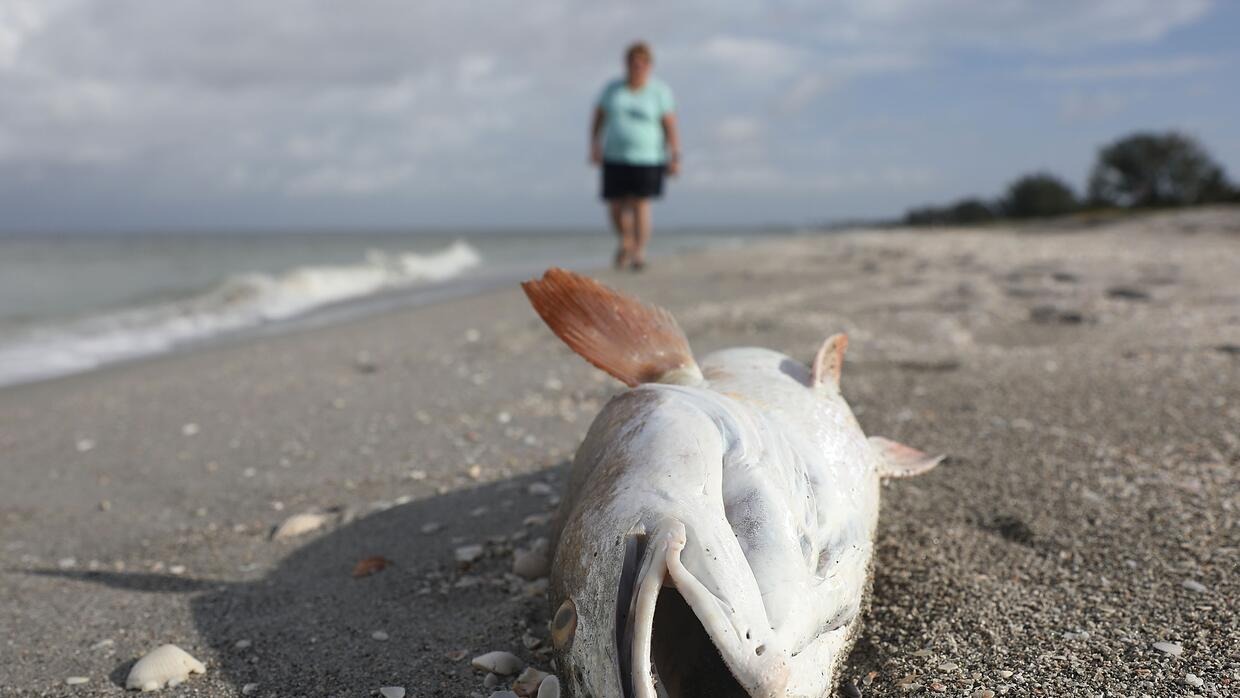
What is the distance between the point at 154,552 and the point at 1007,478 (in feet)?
10.3

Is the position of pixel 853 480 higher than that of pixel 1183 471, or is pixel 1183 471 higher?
pixel 853 480

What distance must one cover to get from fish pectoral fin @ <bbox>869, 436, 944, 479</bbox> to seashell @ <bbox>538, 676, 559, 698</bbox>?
1.11m

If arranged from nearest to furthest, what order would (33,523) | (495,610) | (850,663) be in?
(850,663) → (495,610) → (33,523)

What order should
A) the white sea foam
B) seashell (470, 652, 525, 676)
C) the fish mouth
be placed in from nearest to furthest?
1. the fish mouth
2. seashell (470, 652, 525, 676)
3. the white sea foam

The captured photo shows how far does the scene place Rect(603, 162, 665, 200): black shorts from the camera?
9.69 meters

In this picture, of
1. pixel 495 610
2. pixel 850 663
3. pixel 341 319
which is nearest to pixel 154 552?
pixel 495 610

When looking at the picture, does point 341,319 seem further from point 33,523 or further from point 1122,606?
point 1122,606

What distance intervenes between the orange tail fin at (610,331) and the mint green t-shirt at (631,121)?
7404 millimetres

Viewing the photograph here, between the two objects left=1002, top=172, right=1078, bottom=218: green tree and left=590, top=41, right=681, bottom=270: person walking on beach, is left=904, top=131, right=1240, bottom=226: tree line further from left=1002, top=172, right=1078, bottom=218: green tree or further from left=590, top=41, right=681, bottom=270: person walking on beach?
left=590, top=41, right=681, bottom=270: person walking on beach

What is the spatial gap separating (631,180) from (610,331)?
7.55 m

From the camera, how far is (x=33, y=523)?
349 cm

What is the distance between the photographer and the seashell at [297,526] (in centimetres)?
317

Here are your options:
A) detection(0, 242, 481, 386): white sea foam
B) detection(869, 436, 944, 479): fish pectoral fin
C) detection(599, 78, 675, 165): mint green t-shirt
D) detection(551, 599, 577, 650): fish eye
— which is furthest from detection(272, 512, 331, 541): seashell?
detection(599, 78, 675, 165): mint green t-shirt

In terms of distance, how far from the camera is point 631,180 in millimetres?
9711
